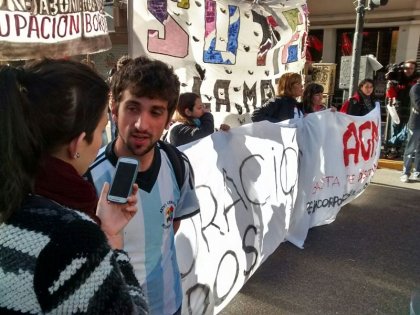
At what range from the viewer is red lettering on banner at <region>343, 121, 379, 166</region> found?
4.91 metres

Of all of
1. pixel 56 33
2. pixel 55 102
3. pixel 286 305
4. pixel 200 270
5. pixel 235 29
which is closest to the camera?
pixel 55 102

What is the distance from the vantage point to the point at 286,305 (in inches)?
125

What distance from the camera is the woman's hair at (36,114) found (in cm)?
88

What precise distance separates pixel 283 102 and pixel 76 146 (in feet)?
13.9

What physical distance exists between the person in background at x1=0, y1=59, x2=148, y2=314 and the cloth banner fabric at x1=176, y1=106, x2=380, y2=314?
1504 mm

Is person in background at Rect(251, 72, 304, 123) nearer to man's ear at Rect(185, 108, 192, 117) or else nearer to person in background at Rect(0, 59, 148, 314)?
man's ear at Rect(185, 108, 192, 117)

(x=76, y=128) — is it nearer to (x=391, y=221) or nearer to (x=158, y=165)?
(x=158, y=165)

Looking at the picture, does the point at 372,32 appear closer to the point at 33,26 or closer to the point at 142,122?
the point at 33,26

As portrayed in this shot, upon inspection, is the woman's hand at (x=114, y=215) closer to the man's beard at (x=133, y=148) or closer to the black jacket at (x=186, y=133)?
the man's beard at (x=133, y=148)

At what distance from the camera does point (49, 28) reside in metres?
2.87

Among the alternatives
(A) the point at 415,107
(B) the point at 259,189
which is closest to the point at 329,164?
(B) the point at 259,189

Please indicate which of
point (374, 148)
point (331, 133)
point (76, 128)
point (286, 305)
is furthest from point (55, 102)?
point (374, 148)

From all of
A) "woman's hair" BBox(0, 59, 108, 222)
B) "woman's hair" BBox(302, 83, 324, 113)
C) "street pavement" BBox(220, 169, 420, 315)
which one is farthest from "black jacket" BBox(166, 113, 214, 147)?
"woman's hair" BBox(0, 59, 108, 222)

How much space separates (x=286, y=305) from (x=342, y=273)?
77 centimetres
